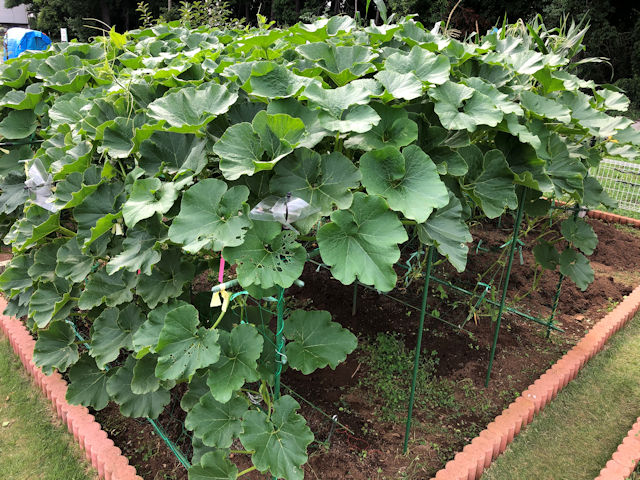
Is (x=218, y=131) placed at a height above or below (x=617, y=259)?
above

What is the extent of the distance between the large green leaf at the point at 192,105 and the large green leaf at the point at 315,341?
0.71m

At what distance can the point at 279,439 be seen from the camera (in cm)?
146

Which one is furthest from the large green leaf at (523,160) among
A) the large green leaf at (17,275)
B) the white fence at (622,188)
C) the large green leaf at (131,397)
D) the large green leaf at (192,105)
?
the white fence at (622,188)

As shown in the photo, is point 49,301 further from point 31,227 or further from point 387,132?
point 387,132

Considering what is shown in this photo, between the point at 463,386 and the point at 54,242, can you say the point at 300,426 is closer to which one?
the point at 54,242

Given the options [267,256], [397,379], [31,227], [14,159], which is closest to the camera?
[267,256]

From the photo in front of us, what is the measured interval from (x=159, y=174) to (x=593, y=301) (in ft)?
11.0

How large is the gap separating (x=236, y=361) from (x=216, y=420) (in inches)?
8.8

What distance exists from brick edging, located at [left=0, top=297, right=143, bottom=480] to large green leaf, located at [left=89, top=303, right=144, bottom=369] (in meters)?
0.60

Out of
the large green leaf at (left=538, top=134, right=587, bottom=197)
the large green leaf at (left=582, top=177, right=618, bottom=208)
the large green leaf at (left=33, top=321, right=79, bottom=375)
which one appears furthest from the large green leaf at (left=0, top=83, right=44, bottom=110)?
the large green leaf at (left=582, top=177, right=618, bottom=208)

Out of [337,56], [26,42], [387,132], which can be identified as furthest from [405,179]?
[26,42]

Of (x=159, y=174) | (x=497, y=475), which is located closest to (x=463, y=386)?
(x=497, y=475)

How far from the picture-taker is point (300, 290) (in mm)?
3490

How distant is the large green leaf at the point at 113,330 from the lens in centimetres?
171
